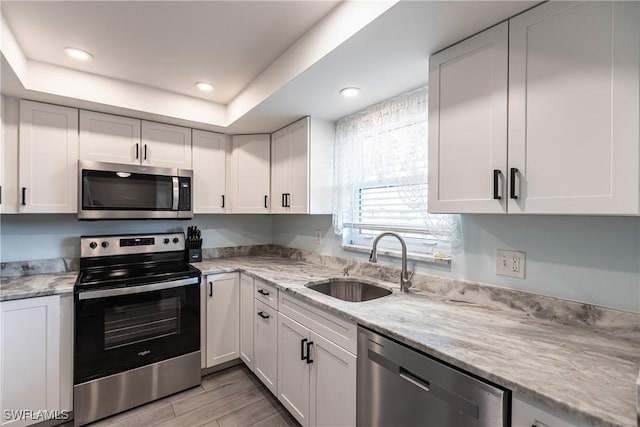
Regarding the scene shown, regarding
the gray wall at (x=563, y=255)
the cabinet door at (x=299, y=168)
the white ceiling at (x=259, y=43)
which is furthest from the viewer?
the cabinet door at (x=299, y=168)

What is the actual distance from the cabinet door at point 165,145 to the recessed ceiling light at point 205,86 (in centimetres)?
47

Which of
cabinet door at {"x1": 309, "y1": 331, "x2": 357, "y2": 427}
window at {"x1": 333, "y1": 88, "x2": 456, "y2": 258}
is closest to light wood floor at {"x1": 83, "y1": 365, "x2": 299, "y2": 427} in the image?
cabinet door at {"x1": 309, "y1": 331, "x2": 357, "y2": 427}

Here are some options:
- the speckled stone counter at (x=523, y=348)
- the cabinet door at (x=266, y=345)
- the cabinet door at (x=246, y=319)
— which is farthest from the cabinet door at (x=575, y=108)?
the cabinet door at (x=246, y=319)

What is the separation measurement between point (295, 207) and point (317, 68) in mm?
1162

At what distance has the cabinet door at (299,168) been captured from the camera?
2.32 m

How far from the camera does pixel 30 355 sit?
171cm

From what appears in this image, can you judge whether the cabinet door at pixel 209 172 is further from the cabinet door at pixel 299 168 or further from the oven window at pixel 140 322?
the oven window at pixel 140 322

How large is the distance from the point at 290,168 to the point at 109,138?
1419 mm

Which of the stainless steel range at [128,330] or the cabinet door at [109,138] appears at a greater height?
the cabinet door at [109,138]

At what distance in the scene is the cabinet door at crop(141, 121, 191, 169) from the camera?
241 cm

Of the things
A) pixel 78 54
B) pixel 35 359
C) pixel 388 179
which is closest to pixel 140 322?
pixel 35 359

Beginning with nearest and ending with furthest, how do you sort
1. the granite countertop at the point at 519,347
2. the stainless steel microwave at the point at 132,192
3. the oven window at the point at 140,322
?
the granite countertop at the point at 519,347 < the oven window at the point at 140,322 < the stainless steel microwave at the point at 132,192

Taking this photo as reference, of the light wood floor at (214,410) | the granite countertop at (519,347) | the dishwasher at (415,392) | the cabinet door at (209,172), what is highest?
the cabinet door at (209,172)

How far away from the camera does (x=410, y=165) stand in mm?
1797
